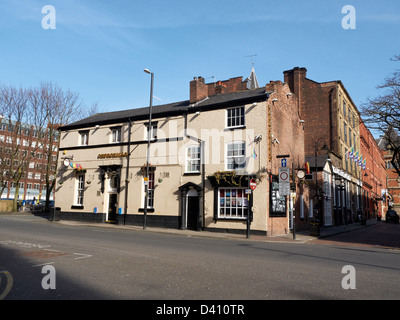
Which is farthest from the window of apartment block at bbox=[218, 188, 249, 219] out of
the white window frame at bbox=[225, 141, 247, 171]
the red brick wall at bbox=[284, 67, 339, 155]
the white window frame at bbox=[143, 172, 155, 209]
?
the red brick wall at bbox=[284, 67, 339, 155]

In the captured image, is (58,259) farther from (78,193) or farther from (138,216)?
(78,193)

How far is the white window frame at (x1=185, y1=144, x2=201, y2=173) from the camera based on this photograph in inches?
886

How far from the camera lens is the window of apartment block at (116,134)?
2653cm

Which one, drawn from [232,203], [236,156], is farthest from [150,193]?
[236,156]

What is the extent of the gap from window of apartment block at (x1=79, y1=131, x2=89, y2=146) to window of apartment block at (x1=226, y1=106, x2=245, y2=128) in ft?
45.0

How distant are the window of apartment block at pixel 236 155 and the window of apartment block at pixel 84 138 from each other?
46.0ft

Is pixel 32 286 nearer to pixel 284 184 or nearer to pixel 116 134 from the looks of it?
pixel 284 184

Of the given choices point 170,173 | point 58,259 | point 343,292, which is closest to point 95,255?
point 58,259

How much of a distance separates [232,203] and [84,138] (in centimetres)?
1570

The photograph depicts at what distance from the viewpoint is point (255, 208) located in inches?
782

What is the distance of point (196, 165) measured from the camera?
22531mm

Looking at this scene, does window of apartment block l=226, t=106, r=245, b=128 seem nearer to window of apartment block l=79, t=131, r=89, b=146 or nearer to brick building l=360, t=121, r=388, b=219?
window of apartment block l=79, t=131, r=89, b=146
